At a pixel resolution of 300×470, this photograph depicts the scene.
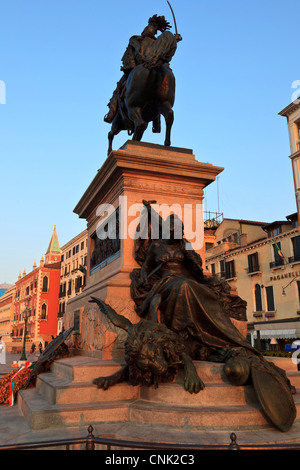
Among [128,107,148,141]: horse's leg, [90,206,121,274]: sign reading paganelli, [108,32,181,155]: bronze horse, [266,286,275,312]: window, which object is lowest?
[90,206,121,274]: sign reading paganelli

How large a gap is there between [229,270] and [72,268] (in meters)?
29.4

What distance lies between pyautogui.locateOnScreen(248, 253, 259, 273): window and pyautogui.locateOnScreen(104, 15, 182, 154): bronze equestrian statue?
26.3m

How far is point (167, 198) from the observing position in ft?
25.0

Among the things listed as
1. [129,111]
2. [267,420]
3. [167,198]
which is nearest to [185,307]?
[267,420]

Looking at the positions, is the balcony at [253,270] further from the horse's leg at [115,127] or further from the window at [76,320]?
the window at [76,320]

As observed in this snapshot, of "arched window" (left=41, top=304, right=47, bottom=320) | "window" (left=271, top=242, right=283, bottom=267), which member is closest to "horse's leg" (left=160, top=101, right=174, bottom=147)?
"window" (left=271, top=242, right=283, bottom=267)

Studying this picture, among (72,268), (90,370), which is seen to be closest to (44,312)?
(72,268)

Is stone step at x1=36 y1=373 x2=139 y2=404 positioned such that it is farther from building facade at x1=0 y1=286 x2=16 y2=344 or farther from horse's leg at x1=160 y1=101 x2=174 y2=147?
building facade at x1=0 y1=286 x2=16 y2=344

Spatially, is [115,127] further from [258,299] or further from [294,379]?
[258,299]

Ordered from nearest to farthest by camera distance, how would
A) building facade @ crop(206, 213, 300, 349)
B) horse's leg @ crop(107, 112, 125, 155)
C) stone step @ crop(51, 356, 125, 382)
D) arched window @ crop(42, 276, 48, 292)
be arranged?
stone step @ crop(51, 356, 125, 382) → horse's leg @ crop(107, 112, 125, 155) → building facade @ crop(206, 213, 300, 349) → arched window @ crop(42, 276, 48, 292)

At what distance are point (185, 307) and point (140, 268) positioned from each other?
1373 millimetres

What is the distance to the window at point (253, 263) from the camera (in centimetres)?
3358

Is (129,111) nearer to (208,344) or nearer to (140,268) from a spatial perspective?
(140,268)

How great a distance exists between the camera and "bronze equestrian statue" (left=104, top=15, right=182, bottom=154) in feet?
24.9
